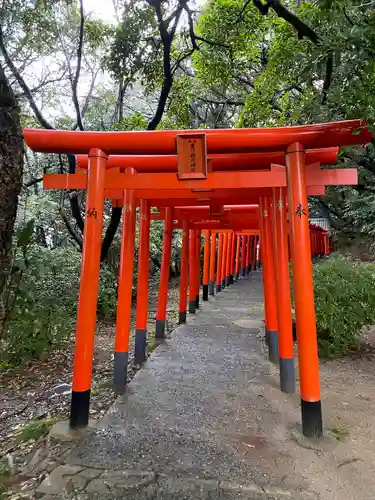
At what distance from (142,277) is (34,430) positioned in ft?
8.37

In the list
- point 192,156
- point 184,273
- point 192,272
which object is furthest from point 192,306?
point 192,156

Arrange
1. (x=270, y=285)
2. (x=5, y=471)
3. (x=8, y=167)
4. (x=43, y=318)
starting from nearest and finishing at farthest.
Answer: (x=8, y=167)
(x=5, y=471)
(x=43, y=318)
(x=270, y=285)

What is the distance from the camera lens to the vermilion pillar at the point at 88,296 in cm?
362

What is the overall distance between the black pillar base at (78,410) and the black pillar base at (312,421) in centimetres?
210

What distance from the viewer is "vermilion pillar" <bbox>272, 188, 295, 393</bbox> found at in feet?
14.8

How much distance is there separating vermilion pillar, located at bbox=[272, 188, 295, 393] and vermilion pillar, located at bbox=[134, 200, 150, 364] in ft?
6.36

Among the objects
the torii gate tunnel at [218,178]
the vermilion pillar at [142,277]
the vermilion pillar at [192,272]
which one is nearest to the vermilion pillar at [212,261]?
the vermilion pillar at [192,272]

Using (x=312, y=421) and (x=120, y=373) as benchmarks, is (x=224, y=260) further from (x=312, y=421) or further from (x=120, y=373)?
(x=312, y=421)

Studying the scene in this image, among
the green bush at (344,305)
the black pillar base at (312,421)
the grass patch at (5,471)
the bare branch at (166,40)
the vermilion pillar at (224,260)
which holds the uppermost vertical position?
the bare branch at (166,40)

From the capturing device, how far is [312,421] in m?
3.44

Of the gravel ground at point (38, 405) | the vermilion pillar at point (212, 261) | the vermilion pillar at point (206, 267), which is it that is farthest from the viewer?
the vermilion pillar at point (212, 261)

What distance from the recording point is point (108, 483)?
8.89 feet

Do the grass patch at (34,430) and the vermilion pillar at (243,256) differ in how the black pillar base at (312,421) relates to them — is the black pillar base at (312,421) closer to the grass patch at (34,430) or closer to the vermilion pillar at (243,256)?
the grass patch at (34,430)

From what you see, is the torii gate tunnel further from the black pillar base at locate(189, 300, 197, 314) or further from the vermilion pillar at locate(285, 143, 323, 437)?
the black pillar base at locate(189, 300, 197, 314)
